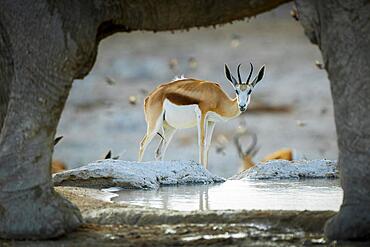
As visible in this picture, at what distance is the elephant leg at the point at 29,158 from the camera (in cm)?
362

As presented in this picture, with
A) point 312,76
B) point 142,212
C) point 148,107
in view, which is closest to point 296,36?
point 312,76

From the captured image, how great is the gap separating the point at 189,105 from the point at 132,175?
10.9 ft

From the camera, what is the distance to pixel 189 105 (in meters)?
9.07

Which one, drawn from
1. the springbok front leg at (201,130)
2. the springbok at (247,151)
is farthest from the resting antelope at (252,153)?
the springbok front leg at (201,130)

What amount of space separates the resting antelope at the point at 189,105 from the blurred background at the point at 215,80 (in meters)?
2.54

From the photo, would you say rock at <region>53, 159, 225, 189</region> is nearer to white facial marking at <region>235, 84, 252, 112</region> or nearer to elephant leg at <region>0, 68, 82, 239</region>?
elephant leg at <region>0, 68, 82, 239</region>

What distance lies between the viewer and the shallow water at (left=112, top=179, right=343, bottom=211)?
176 inches

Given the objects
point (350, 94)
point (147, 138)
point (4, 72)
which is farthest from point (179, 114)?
point (350, 94)

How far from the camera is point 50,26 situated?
3.70m

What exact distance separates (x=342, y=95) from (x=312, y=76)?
8964mm

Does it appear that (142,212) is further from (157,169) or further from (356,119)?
(157,169)

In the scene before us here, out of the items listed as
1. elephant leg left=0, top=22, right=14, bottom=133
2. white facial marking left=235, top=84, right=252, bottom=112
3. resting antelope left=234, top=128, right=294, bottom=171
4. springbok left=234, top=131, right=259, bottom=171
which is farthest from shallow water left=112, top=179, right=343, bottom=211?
springbok left=234, top=131, right=259, bottom=171

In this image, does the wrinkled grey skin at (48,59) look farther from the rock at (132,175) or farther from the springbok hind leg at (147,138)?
the springbok hind leg at (147,138)

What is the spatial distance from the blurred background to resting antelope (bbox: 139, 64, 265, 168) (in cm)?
254
